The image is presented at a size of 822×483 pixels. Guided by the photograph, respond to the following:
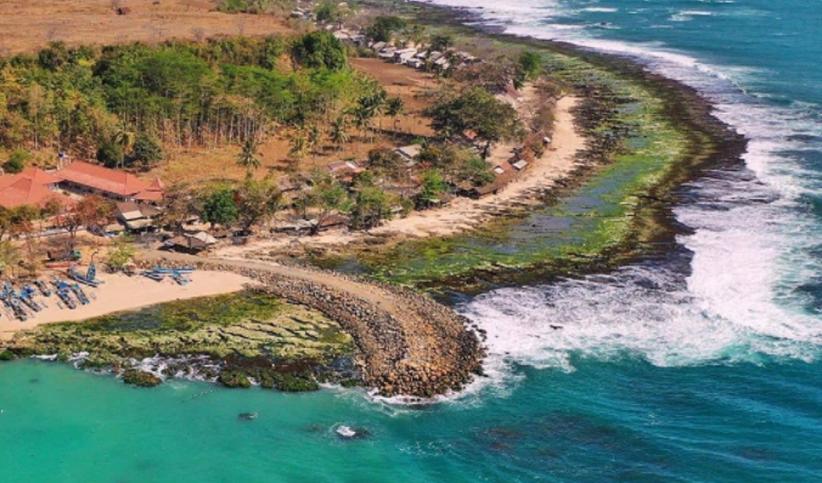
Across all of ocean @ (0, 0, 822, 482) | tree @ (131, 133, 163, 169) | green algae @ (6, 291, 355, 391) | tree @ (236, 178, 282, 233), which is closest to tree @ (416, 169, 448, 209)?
tree @ (236, 178, 282, 233)

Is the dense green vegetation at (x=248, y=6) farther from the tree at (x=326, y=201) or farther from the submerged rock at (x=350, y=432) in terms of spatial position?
the submerged rock at (x=350, y=432)

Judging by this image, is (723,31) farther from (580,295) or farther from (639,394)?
(639,394)

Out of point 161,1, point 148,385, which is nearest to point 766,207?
point 148,385

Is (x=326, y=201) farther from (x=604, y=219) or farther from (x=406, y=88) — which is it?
(x=406, y=88)

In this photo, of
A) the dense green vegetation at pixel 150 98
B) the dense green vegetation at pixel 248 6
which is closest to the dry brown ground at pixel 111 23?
the dense green vegetation at pixel 248 6

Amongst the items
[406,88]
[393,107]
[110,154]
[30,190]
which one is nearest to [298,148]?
[393,107]
